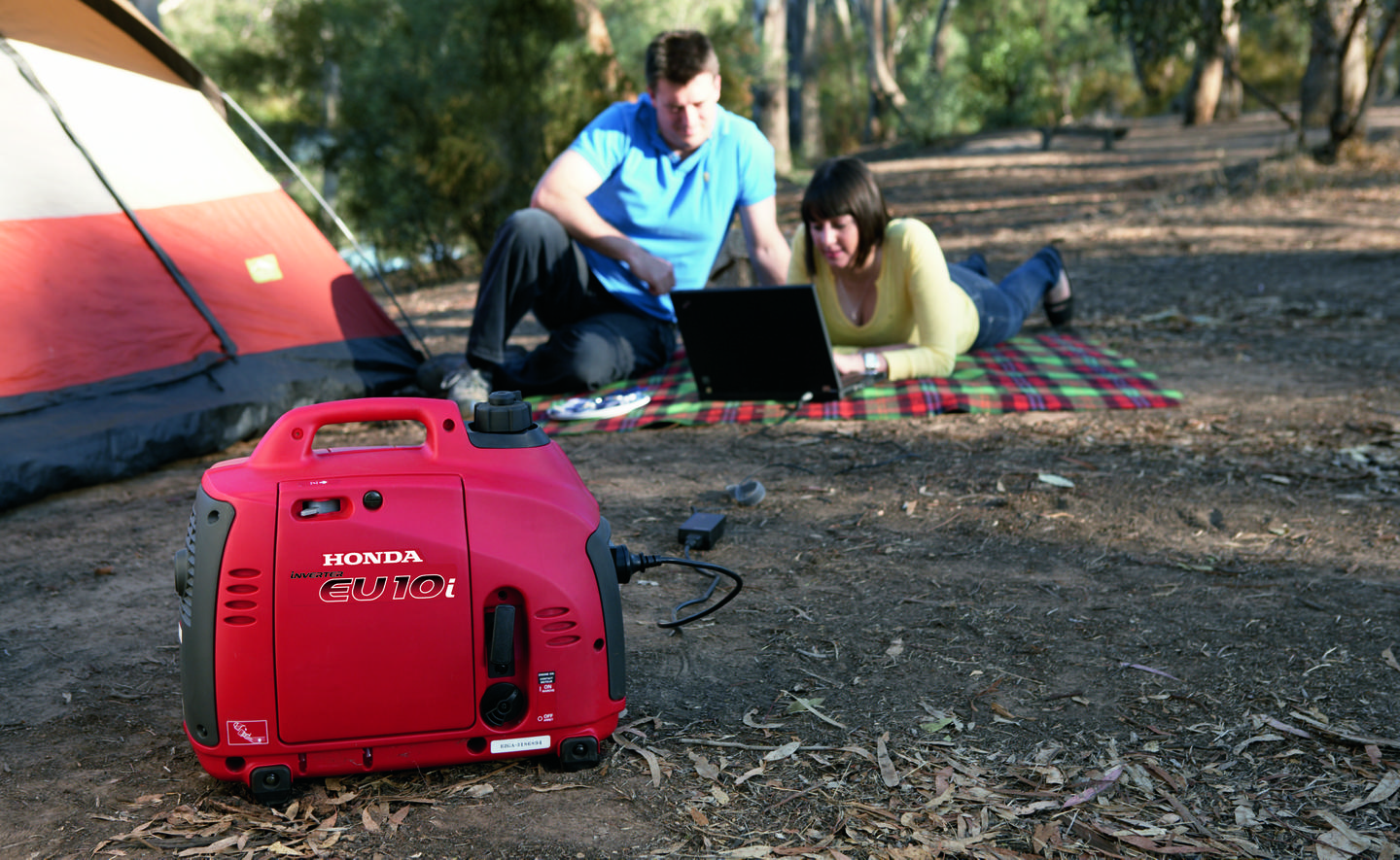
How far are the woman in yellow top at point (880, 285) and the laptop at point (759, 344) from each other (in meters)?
0.16

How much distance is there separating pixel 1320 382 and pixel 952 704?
3.04m

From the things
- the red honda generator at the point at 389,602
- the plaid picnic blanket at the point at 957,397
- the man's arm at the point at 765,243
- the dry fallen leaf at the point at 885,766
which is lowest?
the dry fallen leaf at the point at 885,766

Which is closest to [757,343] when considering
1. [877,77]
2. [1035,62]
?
[877,77]

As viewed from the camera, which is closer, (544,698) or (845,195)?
(544,698)

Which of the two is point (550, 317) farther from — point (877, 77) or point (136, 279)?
point (877, 77)

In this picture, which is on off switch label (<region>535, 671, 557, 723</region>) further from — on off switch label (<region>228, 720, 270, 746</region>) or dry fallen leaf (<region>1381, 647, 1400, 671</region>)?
dry fallen leaf (<region>1381, 647, 1400, 671</region>)

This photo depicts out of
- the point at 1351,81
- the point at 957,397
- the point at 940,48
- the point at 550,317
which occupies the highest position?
the point at 940,48

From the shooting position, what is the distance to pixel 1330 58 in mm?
12180

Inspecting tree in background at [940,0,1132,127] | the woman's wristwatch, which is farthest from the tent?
tree in background at [940,0,1132,127]

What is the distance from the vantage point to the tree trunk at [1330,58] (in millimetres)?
9492

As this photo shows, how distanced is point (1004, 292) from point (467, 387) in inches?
103

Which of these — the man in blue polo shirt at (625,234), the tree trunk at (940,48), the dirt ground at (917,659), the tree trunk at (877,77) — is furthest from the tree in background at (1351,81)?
the tree trunk at (877,77)

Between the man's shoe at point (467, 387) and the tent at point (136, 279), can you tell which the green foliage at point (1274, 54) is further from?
the tent at point (136, 279)

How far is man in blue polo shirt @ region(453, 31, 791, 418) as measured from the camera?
424 centimetres
